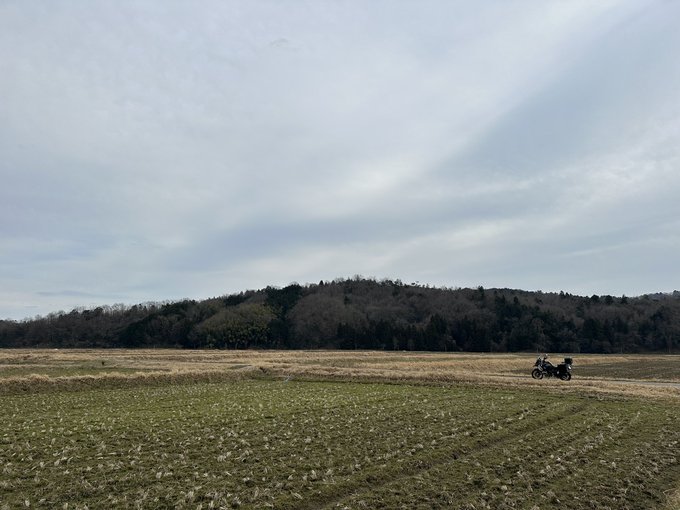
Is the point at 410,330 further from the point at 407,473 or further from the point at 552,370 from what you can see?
the point at 407,473

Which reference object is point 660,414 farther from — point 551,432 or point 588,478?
point 588,478

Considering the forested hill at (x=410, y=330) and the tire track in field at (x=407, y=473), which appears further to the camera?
the forested hill at (x=410, y=330)

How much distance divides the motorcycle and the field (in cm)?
1389

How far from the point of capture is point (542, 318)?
518 ft

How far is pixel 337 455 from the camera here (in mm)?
14852

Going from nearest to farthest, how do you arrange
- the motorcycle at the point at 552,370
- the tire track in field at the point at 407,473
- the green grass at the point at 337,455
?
the tire track in field at the point at 407,473, the green grass at the point at 337,455, the motorcycle at the point at 552,370

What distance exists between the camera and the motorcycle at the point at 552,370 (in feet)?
145

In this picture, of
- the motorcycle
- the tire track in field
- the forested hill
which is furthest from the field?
the forested hill

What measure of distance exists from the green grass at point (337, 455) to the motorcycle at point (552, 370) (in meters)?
17.9

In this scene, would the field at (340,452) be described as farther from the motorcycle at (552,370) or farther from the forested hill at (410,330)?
the forested hill at (410,330)

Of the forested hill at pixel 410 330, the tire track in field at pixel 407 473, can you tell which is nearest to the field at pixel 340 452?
the tire track in field at pixel 407 473

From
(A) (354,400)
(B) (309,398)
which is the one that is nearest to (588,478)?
(A) (354,400)

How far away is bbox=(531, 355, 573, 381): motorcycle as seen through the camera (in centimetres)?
4428

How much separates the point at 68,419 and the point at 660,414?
94.0 feet
